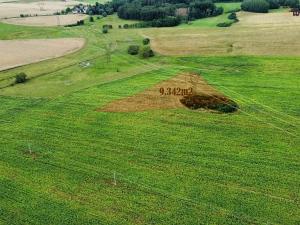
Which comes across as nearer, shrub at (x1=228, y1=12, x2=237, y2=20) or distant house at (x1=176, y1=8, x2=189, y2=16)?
shrub at (x1=228, y1=12, x2=237, y2=20)

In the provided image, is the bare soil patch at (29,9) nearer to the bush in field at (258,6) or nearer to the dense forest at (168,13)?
the dense forest at (168,13)

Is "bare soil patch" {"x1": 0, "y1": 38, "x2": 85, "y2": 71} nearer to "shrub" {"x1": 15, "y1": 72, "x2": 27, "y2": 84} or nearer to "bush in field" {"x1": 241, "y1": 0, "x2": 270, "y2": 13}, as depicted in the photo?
"shrub" {"x1": 15, "y1": 72, "x2": 27, "y2": 84}

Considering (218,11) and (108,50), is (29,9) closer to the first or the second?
(218,11)

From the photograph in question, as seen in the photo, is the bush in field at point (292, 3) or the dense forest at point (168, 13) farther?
the bush in field at point (292, 3)

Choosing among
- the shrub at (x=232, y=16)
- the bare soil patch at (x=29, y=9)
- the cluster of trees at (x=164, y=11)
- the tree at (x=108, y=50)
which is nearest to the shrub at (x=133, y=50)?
the tree at (x=108, y=50)

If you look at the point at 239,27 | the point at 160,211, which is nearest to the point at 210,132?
the point at 160,211

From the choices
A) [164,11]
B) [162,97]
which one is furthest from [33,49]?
[162,97]

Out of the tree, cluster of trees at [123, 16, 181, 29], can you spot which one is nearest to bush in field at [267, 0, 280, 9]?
cluster of trees at [123, 16, 181, 29]
